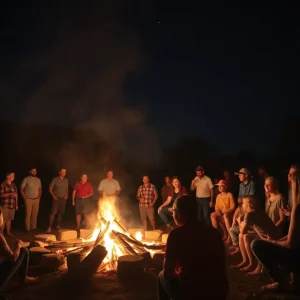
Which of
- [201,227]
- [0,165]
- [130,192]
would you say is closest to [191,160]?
[130,192]

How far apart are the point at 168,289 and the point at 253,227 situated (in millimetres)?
3433

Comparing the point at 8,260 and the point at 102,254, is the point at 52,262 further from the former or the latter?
the point at 8,260

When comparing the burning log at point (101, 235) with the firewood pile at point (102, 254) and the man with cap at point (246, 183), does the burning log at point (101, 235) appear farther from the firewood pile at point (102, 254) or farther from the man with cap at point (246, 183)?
the man with cap at point (246, 183)

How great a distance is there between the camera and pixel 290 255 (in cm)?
464

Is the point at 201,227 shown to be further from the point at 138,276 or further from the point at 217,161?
the point at 217,161

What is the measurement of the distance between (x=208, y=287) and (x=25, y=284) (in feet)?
12.5

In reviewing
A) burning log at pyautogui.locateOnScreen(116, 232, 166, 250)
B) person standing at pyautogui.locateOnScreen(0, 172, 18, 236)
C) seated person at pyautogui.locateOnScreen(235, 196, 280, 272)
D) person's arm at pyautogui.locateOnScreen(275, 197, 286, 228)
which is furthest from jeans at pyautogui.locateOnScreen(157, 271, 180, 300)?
person standing at pyautogui.locateOnScreen(0, 172, 18, 236)

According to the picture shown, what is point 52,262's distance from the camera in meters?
7.06

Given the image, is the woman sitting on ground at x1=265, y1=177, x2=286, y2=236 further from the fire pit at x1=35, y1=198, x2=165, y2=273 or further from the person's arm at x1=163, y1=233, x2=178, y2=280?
the person's arm at x1=163, y1=233, x2=178, y2=280

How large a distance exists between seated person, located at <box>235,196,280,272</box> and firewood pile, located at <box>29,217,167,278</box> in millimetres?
1764

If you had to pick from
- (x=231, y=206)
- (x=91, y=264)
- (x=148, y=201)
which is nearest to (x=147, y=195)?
(x=148, y=201)

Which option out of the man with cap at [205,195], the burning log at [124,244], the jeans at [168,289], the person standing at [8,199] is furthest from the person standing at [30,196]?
the jeans at [168,289]

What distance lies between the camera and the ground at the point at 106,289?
5320 mm

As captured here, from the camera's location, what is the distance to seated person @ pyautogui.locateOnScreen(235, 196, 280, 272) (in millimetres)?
6043
